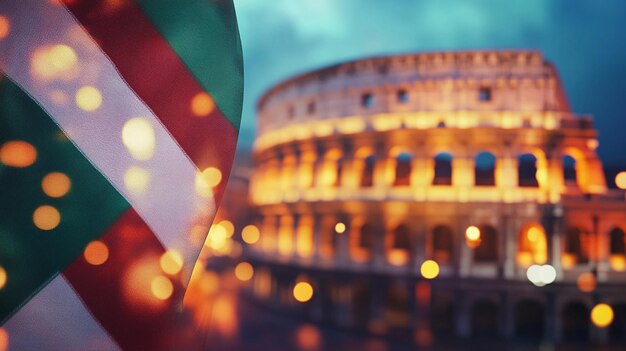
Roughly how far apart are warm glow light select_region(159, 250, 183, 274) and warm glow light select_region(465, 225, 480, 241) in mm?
18468

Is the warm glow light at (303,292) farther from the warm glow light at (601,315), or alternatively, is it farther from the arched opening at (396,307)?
the warm glow light at (601,315)

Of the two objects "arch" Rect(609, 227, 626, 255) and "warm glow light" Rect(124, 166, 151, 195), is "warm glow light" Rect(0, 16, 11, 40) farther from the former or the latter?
"arch" Rect(609, 227, 626, 255)

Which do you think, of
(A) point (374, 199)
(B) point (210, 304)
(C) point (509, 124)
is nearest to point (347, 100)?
(A) point (374, 199)

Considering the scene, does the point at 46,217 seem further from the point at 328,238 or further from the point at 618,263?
the point at 618,263

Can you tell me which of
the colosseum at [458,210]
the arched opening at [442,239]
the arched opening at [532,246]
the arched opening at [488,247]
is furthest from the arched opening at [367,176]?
the arched opening at [532,246]

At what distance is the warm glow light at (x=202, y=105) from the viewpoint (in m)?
2.34

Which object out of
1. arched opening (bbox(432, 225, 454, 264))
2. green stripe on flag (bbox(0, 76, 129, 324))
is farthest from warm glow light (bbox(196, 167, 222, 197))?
arched opening (bbox(432, 225, 454, 264))

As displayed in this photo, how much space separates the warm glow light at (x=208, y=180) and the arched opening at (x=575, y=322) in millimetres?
21583

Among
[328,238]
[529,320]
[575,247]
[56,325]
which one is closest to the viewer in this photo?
[56,325]

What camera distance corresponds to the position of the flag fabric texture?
2.11 m

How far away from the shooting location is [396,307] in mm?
22594

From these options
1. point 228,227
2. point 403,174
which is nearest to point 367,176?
point 403,174

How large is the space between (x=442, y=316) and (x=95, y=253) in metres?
22.0

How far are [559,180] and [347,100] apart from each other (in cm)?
1100
